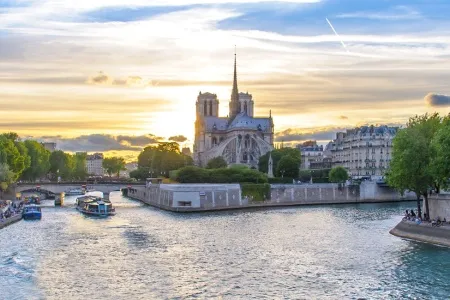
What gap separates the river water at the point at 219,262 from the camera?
2833 centimetres

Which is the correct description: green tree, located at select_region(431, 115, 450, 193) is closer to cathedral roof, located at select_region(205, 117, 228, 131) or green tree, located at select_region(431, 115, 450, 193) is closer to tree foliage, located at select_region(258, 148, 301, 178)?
tree foliage, located at select_region(258, 148, 301, 178)

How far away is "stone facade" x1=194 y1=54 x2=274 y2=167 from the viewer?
130 m

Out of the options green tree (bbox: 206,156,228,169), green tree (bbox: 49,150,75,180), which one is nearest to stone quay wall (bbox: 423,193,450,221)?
green tree (bbox: 206,156,228,169)

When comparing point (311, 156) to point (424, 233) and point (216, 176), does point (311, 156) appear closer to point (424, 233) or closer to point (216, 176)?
point (216, 176)

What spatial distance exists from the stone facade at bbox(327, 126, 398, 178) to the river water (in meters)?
56.8

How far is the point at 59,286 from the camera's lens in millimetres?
29328

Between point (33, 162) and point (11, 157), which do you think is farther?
point (33, 162)

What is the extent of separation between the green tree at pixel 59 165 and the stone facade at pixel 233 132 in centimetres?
2301

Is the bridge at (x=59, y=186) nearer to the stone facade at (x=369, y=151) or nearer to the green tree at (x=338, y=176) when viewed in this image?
the green tree at (x=338, y=176)

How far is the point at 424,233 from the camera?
39.8 m

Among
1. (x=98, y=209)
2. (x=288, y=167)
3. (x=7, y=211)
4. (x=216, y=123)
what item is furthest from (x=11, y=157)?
(x=216, y=123)

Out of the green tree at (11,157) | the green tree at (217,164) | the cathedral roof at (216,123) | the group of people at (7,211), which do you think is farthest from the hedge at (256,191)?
the cathedral roof at (216,123)

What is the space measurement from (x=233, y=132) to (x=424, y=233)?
310 ft

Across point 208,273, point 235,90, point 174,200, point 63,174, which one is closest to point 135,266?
point 208,273
